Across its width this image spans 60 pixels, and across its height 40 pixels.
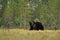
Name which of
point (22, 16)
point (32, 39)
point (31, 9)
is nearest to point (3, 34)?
point (32, 39)

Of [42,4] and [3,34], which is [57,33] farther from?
[42,4]

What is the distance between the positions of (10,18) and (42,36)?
13.4 meters

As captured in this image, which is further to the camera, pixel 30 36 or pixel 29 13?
pixel 29 13

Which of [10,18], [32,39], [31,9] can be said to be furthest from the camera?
[31,9]

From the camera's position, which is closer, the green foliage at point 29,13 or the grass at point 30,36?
the grass at point 30,36

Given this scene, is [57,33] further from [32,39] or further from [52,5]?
[52,5]

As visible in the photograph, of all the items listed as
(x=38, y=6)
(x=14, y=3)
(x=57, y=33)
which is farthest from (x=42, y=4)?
(x=57, y=33)

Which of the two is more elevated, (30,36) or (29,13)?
(30,36)

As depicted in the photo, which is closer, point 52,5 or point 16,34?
point 16,34

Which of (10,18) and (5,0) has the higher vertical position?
(5,0)

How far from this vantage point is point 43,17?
59.0 ft

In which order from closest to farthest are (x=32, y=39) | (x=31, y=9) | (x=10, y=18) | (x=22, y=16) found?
(x=32, y=39) → (x=22, y=16) → (x=10, y=18) → (x=31, y=9)

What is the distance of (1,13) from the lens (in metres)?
17.8

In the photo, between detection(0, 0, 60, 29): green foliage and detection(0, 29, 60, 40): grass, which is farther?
detection(0, 0, 60, 29): green foliage
